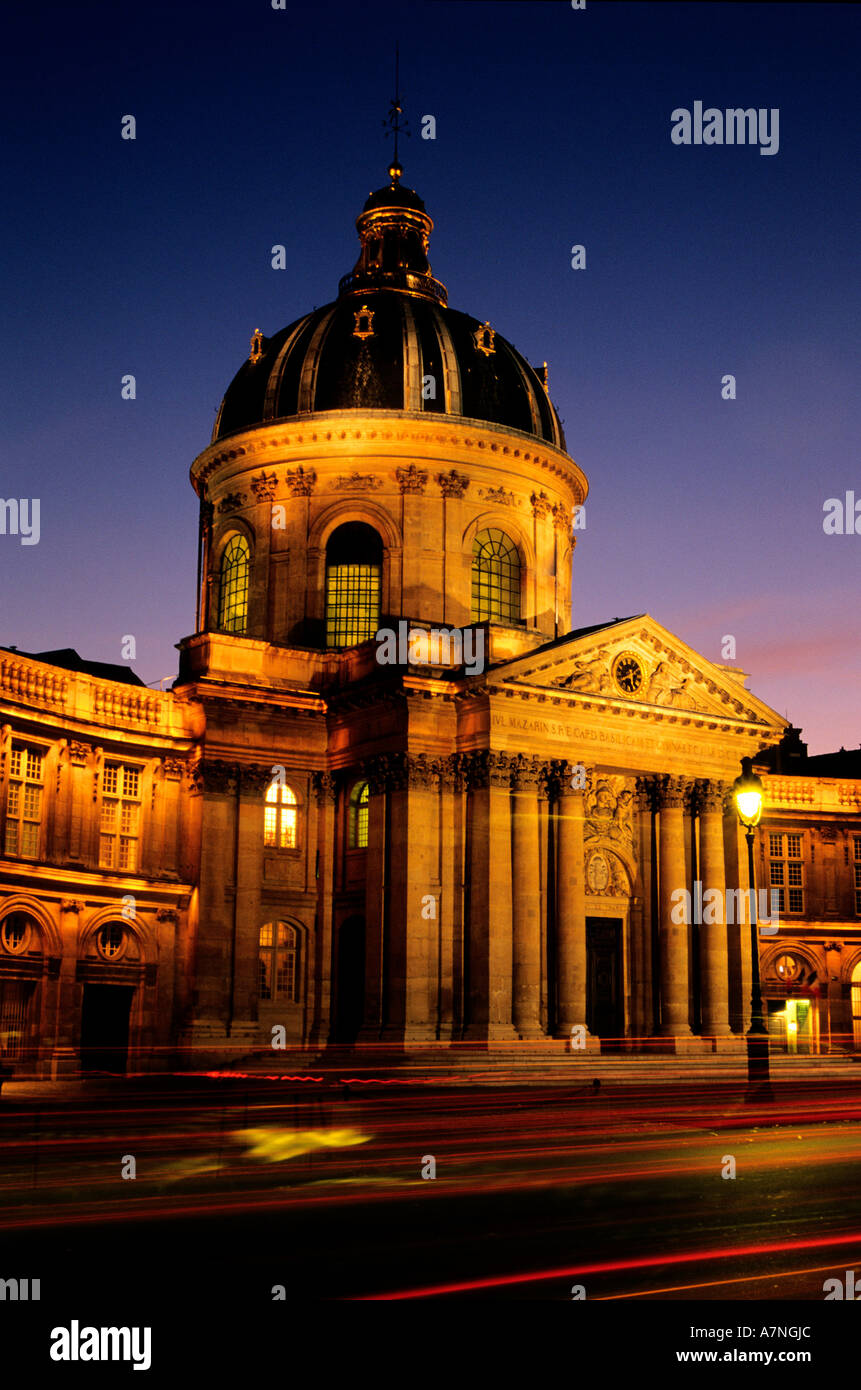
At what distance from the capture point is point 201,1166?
17734mm

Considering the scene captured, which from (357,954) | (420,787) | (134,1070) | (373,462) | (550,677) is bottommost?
(134,1070)

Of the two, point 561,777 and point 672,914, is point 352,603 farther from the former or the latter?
point 672,914

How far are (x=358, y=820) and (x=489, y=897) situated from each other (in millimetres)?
6648

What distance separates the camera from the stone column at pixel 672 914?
154 ft

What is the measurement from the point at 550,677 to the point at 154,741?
11.9m

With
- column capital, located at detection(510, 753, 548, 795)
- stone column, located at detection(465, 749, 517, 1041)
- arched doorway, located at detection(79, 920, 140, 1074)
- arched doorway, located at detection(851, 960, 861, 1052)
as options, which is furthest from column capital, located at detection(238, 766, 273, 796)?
arched doorway, located at detection(851, 960, 861, 1052)

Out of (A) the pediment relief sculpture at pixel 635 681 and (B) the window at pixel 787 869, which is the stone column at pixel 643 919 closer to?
(A) the pediment relief sculpture at pixel 635 681

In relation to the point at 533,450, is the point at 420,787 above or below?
below

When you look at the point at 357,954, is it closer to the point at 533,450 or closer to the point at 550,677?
the point at 550,677

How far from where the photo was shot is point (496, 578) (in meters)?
53.0

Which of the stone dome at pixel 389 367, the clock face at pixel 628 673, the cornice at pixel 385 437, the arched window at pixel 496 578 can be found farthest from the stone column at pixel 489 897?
the stone dome at pixel 389 367
